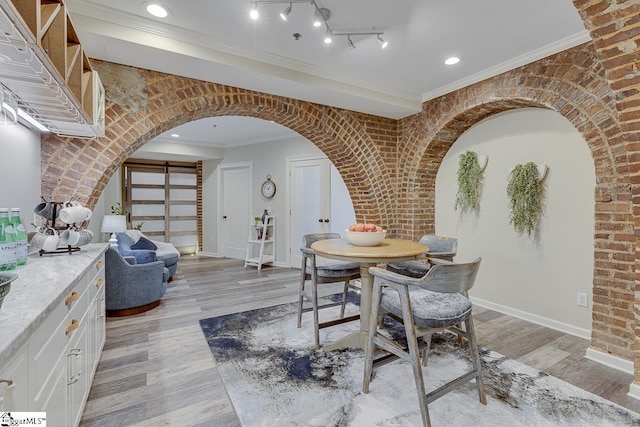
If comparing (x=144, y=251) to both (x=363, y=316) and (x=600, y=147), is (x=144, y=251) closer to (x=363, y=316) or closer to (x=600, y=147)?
(x=363, y=316)

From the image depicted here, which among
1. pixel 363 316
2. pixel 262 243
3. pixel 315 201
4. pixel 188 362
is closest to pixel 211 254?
pixel 262 243

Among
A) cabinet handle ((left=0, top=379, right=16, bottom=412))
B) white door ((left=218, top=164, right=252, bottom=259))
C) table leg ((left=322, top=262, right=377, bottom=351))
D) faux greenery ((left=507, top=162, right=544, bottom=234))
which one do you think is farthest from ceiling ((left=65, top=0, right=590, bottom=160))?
white door ((left=218, top=164, right=252, bottom=259))

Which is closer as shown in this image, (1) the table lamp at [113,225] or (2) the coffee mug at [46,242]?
(2) the coffee mug at [46,242]

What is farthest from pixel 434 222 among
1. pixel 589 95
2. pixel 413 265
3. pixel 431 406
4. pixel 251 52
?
pixel 251 52

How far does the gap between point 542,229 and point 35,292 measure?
3.84 metres

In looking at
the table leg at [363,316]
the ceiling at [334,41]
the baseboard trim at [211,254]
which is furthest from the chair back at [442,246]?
the baseboard trim at [211,254]

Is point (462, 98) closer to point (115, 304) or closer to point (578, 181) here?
point (578, 181)

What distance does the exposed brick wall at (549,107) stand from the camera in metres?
1.77

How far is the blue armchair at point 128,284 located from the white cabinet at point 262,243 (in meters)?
2.42

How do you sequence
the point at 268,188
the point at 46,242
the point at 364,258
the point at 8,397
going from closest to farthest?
the point at 8,397
the point at 46,242
the point at 364,258
the point at 268,188

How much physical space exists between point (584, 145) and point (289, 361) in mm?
3175

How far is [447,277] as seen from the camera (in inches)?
60.9

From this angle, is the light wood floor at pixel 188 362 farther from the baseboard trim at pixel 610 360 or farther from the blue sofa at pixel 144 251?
the blue sofa at pixel 144 251

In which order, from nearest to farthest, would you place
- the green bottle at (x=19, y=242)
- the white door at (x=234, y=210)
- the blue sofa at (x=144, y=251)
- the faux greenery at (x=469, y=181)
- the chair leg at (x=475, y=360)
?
the green bottle at (x=19, y=242) < the chair leg at (x=475, y=360) < the faux greenery at (x=469, y=181) < the blue sofa at (x=144, y=251) < the white door at (x=234, y=210)
